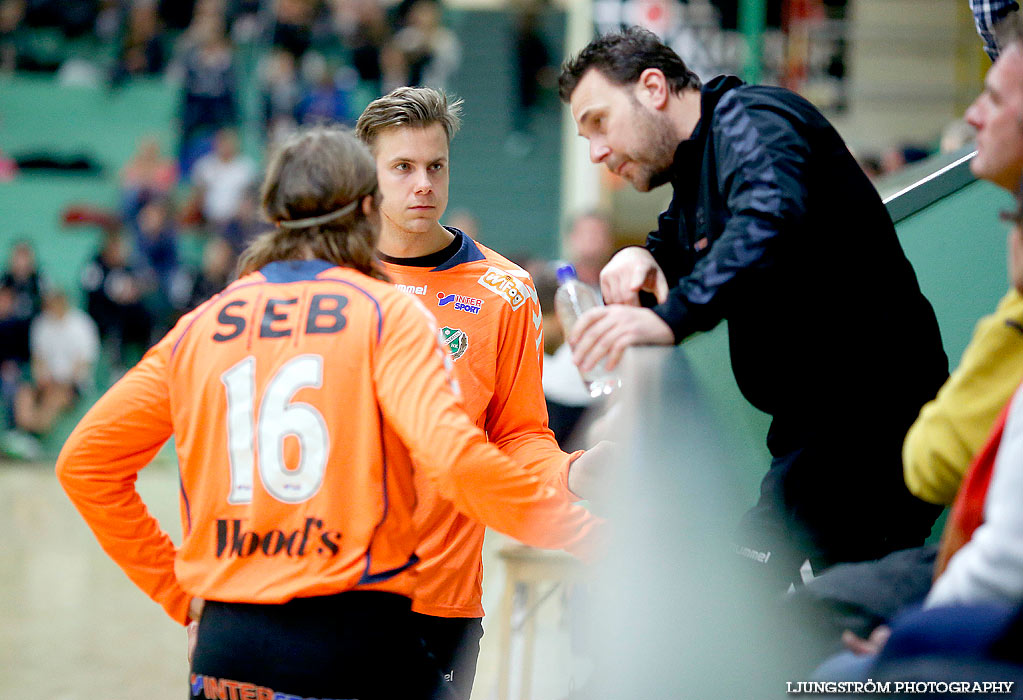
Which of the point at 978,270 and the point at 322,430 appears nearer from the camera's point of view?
the point at 322,430

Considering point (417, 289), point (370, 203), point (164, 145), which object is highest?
point (370, 203)

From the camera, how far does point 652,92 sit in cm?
255

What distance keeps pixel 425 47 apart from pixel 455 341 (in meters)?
12.0

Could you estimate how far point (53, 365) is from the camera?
40.4 feet

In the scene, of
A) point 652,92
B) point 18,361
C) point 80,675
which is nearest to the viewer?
point 652,92

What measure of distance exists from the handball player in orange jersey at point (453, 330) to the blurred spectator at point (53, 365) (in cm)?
1034

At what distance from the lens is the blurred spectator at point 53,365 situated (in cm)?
1226

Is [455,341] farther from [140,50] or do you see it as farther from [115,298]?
[140,50]

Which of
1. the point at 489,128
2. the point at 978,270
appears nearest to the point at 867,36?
the point at 489,128

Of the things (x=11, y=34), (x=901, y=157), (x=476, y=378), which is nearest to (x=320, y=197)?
(x=476, y=378)

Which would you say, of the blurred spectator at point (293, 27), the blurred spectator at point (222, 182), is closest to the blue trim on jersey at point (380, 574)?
the blurred spectator at point (222, 182)

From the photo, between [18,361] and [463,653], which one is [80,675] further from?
[18,361]

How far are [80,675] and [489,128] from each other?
12.0m

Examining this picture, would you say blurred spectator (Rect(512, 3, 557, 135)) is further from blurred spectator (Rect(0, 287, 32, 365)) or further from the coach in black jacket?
the coach in black jacket
